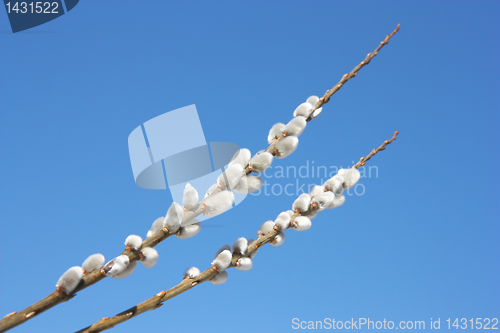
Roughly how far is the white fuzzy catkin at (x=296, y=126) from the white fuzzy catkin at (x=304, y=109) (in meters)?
0.06

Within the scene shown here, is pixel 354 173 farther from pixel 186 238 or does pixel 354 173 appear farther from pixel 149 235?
pixel 149 235

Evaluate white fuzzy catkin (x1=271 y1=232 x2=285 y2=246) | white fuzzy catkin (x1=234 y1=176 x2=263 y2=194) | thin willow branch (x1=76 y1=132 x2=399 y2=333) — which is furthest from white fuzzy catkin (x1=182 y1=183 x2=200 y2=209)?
white fuzzy catkin (x1=271 y1=232 x2=285 y2=246)

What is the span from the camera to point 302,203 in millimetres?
1340

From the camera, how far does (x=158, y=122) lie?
4.33 feet

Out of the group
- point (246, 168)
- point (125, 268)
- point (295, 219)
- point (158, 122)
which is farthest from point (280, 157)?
point (125, 268)

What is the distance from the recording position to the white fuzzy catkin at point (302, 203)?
134 cm

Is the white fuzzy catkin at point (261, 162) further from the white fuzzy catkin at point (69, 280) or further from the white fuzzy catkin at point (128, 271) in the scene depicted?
the white fuzzy catkin at point (69, 280)

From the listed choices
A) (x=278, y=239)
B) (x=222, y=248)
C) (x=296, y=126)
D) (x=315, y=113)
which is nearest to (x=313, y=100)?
(x=315, y=113)

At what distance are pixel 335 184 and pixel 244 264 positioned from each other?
1.49 ft

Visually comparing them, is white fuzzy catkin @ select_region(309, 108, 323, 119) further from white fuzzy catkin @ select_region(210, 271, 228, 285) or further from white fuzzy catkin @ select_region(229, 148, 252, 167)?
white fuzzy catkin @ select_region(210, 271, 228, 285)

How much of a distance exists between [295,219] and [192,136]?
0.49 meters

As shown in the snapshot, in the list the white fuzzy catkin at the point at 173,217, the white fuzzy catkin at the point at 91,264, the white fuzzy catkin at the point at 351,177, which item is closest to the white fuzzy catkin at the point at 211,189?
the white fuzzy catkin at the point at 173,217

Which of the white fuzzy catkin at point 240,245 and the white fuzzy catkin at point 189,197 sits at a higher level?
the white fuzzy catkin at point 189,197

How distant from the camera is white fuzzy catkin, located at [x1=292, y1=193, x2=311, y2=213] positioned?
134 cm
